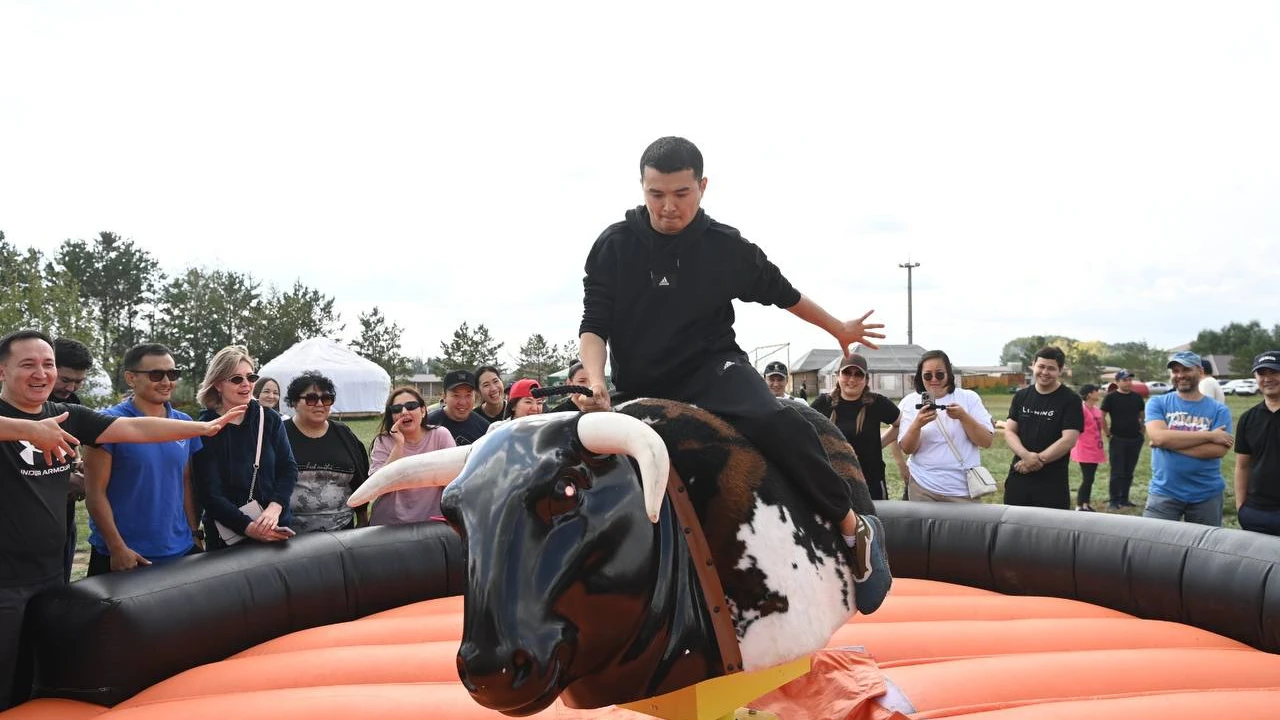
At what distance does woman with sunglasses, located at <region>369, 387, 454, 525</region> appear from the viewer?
5.59 meters

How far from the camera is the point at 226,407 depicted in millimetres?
4992

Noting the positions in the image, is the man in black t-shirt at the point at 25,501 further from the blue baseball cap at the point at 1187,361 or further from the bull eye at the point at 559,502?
the blue baseball cap at the point at 1187,361

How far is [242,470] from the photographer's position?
4.73 metres

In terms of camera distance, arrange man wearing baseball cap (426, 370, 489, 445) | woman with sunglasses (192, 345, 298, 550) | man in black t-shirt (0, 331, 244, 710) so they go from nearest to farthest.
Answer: man in black t-shirt (0, 331, 244, 710) < woman with sunglasses (192, 345, 298, 550) < man wearing baseball cap (426, 370, 489, 445)

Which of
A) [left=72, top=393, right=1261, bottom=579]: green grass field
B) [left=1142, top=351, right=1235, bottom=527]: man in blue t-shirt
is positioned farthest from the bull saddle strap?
[left=72, top=393, right=1261, bottom=579]: green grass field

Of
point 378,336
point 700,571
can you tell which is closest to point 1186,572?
point 700,571

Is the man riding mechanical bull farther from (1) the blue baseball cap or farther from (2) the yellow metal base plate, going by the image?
(1) the blue baseball cap

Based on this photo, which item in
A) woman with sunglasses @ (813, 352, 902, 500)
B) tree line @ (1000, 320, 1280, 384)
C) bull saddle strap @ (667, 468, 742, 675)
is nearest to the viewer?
bull saddle strap @ (667, 468, 742, 675)

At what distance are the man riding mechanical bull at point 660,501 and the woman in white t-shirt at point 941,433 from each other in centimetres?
320

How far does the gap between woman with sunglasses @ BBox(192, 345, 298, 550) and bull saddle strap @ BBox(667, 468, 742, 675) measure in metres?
3.37

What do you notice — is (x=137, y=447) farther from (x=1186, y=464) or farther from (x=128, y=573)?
(x=1186, y=464)

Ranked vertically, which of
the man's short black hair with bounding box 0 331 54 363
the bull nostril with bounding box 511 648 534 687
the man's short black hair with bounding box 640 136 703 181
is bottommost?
the bull nostril with bounding box 511 648 534 687

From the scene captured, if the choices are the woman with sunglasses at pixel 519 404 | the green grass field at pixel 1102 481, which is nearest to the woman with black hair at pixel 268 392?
the woman with sunglasses at pixel 519 404

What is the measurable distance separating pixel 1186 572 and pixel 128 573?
5.26 m
